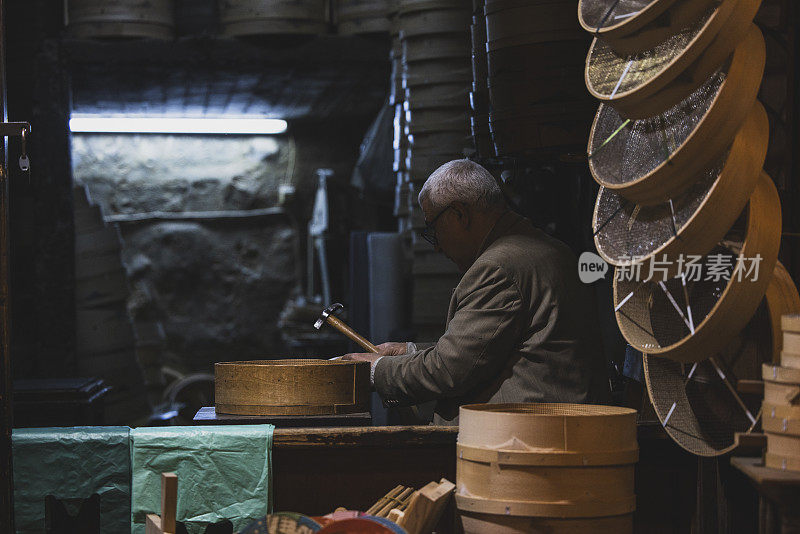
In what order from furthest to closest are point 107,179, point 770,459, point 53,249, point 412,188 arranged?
point 107,179 < point 53,249 < point 412,188 < point 770,459

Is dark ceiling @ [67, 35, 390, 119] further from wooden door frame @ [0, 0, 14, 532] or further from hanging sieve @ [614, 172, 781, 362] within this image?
hanging sieve @ [614, 172, 781, 362]

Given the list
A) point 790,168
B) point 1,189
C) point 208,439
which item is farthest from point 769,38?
point 1,189

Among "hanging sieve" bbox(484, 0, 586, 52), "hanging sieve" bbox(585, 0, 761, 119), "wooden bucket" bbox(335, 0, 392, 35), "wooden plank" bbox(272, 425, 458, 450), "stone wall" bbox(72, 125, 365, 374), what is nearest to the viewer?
"hanging sieve" bbox(585, 0, 761, 119)

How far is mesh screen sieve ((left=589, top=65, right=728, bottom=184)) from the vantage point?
2525 mm

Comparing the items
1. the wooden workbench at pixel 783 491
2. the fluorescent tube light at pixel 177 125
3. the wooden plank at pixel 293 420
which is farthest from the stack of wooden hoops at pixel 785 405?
the fluorescent tube light at pixel 177 125

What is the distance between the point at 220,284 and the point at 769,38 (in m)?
9.26

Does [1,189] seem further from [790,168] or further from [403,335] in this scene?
[403,335]

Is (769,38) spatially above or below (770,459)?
above

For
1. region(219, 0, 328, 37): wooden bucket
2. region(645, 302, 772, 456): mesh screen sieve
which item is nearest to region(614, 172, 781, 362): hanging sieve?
region(645, 302, 772, 456): mesh screen sieve

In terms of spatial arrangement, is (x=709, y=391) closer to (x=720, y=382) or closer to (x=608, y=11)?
(x=720, y=382)

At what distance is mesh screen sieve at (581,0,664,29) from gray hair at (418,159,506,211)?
3.58 feet

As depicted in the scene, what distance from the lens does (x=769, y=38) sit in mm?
3256

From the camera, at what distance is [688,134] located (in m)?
2.52

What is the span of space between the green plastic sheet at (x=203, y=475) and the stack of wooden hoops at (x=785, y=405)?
1.58 metres
